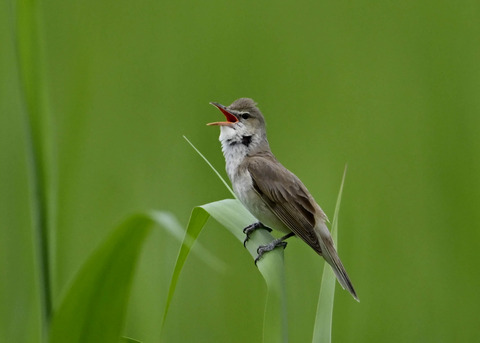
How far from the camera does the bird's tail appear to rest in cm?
278

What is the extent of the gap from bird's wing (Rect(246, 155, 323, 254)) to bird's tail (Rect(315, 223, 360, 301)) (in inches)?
1.7

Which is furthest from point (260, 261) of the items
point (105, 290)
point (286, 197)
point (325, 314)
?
point (286, 197)

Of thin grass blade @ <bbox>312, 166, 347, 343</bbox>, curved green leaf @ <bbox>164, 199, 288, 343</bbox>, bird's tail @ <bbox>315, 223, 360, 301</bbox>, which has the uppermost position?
curved green leaf @ <bbox>164, 199, 288, 343</bbox>

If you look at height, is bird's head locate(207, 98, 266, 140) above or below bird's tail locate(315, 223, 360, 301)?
above

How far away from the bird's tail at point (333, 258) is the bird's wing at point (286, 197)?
0.14ft

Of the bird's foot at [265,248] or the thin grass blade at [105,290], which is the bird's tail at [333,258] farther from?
the thin grass blade at [105,290]

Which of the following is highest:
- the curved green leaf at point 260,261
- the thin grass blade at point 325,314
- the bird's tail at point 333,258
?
the curved green leaf at point 260,261

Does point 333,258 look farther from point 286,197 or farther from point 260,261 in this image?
→ point 260,261

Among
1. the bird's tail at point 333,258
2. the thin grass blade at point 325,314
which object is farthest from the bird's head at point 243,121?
the thin grass blade at point 325,314

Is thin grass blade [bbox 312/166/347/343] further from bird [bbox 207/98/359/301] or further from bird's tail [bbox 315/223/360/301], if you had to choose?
bird [bbox 207/98/359/301]

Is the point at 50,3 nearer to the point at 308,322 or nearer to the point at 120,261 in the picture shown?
the point at 308,322

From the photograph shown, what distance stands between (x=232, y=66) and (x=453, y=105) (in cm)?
144

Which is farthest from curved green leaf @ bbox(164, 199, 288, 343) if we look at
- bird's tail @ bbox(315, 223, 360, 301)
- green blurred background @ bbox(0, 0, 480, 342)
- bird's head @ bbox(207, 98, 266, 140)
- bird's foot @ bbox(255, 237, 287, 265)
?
bird's head @ bbox(207, 98, 266, 140)

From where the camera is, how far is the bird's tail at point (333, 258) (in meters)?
2.78
